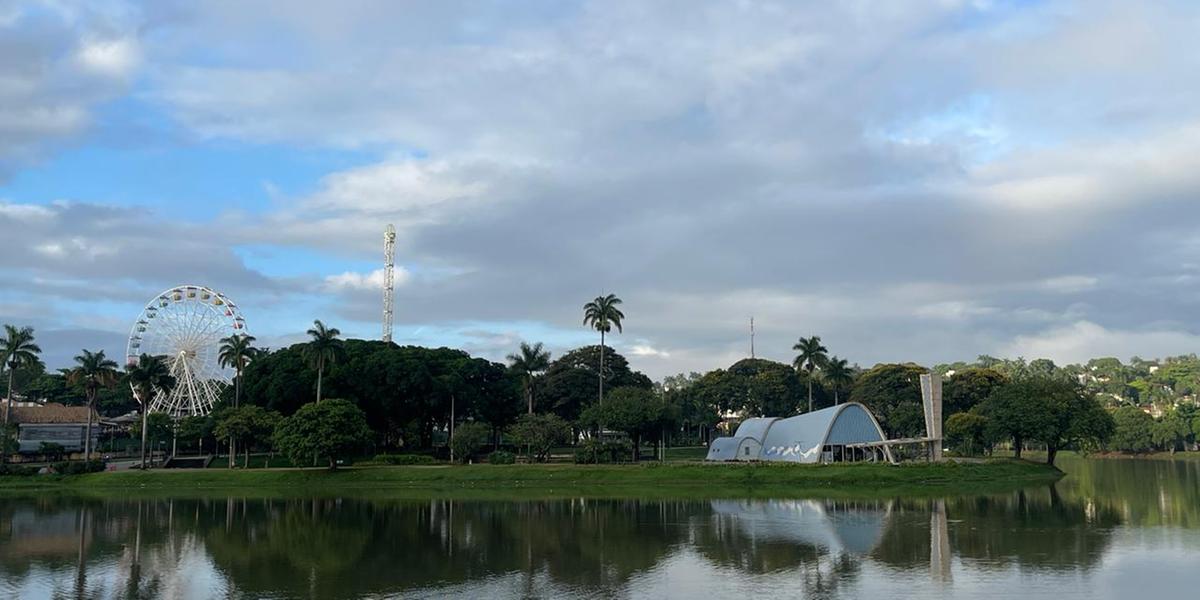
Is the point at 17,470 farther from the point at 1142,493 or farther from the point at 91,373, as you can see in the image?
the point at 1142,493

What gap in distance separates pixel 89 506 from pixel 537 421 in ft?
133

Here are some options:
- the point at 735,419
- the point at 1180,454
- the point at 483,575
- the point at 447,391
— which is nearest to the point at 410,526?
the point at 483,575

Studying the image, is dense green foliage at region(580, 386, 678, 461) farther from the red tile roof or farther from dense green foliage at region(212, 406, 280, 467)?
the red tile roof

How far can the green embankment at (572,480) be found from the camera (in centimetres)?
7412

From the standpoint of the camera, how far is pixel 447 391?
101 metres

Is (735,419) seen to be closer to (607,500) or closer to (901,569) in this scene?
(607,500)

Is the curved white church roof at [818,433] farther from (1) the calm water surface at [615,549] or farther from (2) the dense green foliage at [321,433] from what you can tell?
(2) the dense green foliage at [321,433]

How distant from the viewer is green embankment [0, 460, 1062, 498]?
7412 centimetres

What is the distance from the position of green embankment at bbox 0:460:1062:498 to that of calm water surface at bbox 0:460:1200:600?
891 cm

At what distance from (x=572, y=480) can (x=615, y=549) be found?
125 feet

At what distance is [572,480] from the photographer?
260 feet

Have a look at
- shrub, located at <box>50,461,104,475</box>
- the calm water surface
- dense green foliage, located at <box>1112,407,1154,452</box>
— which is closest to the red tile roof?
shrub, located at <box>50,461,104,475</box>

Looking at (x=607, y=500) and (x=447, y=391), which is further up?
(x=447, y=391)

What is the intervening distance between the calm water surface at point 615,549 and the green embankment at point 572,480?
8908 mm
